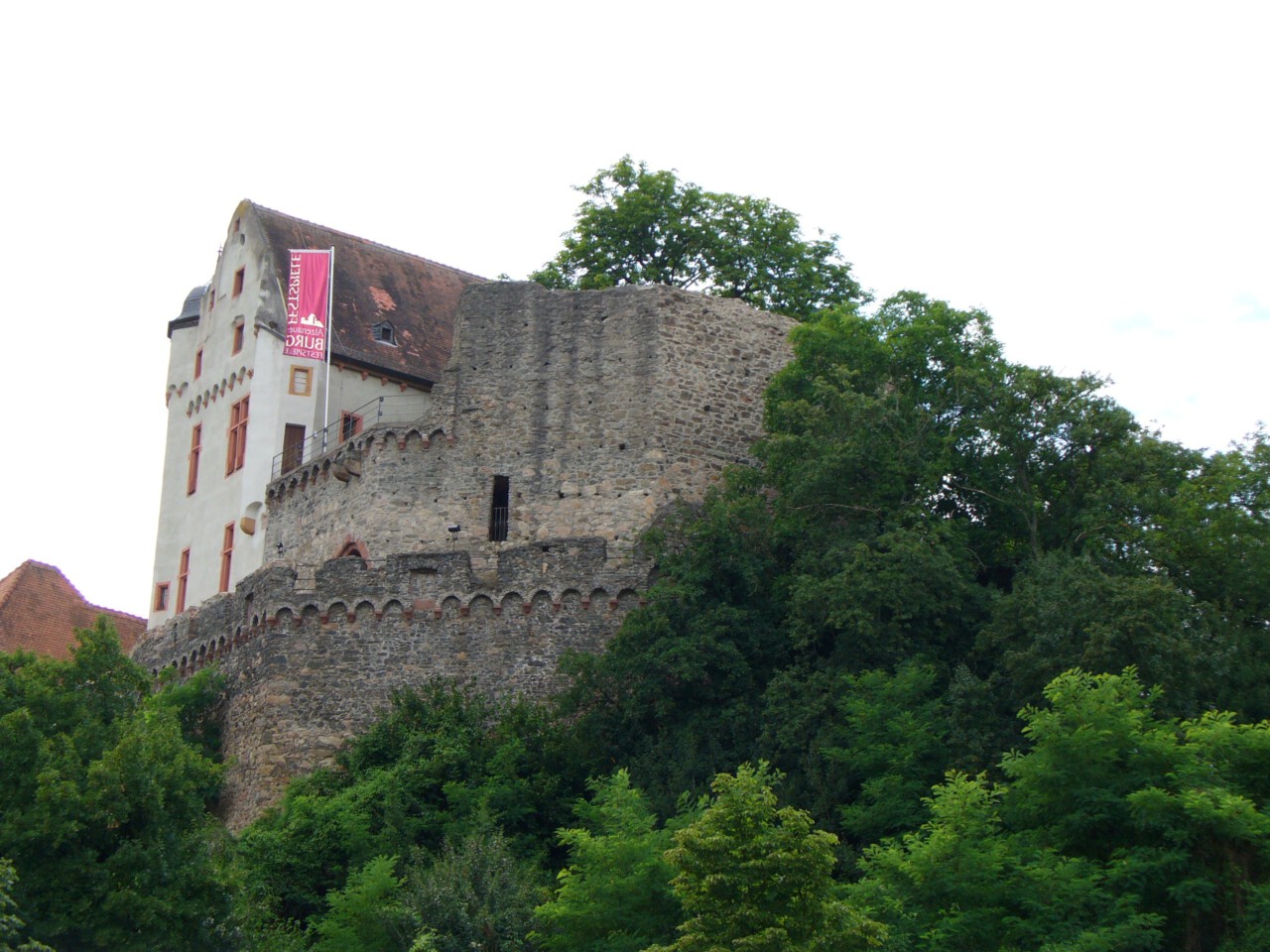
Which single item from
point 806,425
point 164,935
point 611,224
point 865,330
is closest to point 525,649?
point 806,425

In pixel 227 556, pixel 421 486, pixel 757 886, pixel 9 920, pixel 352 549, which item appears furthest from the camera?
pixel 227 556

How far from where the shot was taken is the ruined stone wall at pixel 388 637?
37.2 m

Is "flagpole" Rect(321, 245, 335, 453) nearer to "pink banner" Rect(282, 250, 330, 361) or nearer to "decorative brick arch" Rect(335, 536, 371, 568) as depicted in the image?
"pink banner" Rect(282, 250, 330, 361)

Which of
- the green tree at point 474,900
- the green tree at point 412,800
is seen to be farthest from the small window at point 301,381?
the green tree at point 474,900

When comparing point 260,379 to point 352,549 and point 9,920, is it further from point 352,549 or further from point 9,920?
point 9,920

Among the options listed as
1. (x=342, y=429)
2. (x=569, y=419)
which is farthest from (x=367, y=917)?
(x=342, y=429)

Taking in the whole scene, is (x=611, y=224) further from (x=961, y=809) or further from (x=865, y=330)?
(x=961, y=809)

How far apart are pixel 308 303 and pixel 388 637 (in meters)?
13.1

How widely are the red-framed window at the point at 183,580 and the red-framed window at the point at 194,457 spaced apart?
169 centimetres

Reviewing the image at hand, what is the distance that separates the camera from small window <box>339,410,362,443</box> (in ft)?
156

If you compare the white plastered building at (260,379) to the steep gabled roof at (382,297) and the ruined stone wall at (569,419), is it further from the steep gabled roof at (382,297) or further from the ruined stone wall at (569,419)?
the ruined stone wall at (569,419)

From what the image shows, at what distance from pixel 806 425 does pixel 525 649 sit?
6.64m

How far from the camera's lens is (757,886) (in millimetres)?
24172

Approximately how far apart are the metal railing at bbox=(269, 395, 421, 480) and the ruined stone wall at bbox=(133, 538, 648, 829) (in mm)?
8577
